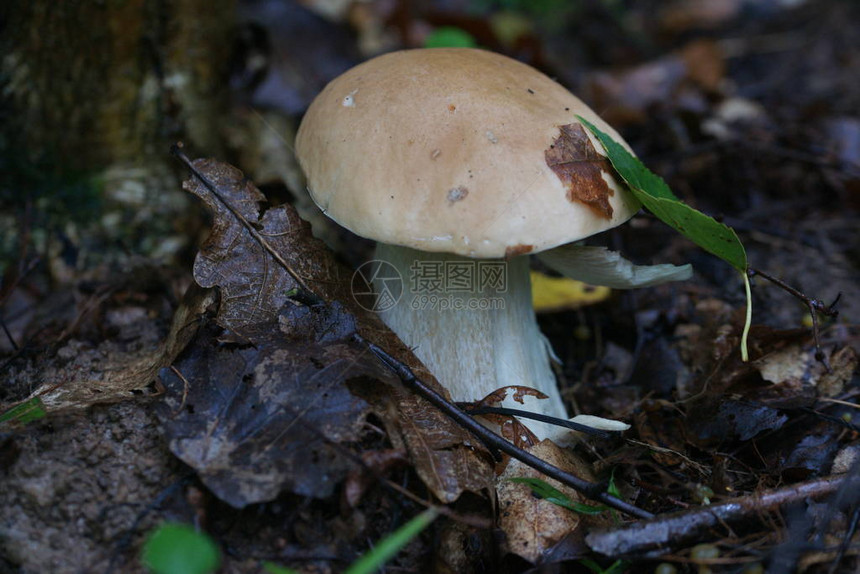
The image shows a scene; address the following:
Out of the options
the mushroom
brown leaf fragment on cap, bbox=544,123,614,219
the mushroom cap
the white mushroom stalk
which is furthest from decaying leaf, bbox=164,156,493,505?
brown leaf fragment on cap, bbox=544,123,614,219

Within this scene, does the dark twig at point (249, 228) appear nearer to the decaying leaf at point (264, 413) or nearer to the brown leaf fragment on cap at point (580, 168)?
the decaying leaf at point (264, 413)

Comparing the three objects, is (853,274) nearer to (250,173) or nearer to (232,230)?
(232,230)

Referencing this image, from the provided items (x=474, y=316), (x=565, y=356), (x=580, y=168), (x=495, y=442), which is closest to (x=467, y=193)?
(x=580, y=168)

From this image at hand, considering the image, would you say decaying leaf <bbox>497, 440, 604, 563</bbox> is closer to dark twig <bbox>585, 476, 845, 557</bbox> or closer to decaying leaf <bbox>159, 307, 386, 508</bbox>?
dark twig <bbox>585, 476, 845, 557</bbox>

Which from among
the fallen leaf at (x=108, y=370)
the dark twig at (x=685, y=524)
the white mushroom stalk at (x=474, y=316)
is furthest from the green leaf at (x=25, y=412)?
the dark twig at (x=685, y=524)

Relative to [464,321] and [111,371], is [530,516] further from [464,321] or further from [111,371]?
[111,371]

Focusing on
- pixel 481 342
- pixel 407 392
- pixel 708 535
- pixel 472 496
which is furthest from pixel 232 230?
pixel 708 535
